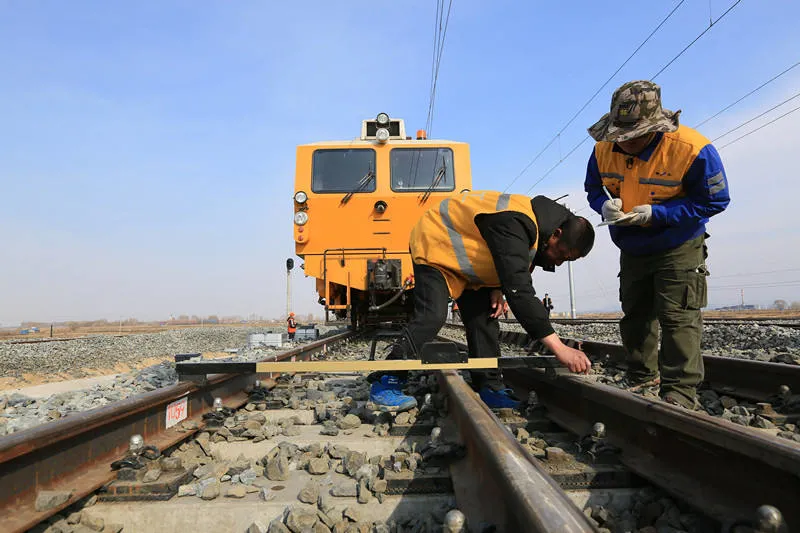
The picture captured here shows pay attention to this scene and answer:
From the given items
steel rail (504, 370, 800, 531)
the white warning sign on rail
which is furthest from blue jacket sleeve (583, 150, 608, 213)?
the white warning sign on rail

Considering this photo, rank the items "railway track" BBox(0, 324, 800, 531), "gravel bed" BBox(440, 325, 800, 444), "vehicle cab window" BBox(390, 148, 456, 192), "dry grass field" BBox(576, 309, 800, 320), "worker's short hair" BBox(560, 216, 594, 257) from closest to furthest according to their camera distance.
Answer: "railway track" BBox(0, 324, 800, 531)
"gravel bed" BBox(440, 325, 800, 444)
"worker's short hair" BBox(560, 216, 594, 257)
"vehicle cab window" BBox(390, 148, 456, 192)
"dry grass field" BBox(576, 309, 800, 320)

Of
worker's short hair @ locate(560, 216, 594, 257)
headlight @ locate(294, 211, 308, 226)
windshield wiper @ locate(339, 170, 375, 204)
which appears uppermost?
windshield wiper @ locate(339, 170, 375, 204)

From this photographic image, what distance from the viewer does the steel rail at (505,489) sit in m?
0.92

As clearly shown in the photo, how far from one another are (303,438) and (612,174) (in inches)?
99.1

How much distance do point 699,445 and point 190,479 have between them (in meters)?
1.71

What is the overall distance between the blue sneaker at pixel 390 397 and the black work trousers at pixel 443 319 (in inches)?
8.5

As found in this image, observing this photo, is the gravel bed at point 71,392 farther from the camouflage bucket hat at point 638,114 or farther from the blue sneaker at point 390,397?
the camouflage bucket hat at point 638,114

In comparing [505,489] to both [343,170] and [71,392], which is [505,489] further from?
[343,170]

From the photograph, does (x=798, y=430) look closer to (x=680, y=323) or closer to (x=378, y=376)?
(x=680, y=323)

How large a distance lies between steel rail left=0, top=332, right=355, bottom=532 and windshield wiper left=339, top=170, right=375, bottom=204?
18.2ft

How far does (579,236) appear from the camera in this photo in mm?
2654

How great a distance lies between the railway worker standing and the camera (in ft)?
9.06

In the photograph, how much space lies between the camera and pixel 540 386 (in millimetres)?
3014

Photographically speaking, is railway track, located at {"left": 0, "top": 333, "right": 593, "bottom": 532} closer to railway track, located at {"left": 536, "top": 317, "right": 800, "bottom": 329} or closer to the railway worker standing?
the railway worker standing
